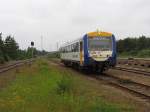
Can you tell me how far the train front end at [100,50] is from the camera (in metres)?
27.8

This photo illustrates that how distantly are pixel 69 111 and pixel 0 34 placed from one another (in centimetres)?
6583

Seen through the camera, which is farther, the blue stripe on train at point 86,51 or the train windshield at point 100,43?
the train windshield at point 100,43

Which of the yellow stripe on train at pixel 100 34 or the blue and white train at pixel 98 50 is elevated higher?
the yellow stripe on train at pixel 100 34

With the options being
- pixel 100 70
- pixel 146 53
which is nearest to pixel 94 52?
pixel 100 70

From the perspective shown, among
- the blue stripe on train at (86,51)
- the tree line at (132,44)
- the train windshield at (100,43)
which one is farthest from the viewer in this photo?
the tree line at (132,44)

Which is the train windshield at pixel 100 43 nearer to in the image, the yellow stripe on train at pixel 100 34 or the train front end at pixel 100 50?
the train front end at pixel 100 50

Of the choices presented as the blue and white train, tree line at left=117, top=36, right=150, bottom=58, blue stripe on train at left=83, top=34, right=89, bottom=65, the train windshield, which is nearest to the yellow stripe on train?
the blue and white train

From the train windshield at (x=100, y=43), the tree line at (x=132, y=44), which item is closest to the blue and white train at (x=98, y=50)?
the train windshield at (x=100, y=43)

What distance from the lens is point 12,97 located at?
13188 millimetres

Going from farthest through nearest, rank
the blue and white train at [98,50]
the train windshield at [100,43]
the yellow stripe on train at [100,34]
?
the yellow stripe on train at [100,34]
the train windshield at [100,43]
the blue and white train at [98,50]

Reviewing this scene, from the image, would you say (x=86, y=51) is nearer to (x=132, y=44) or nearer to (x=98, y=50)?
(x=98, y=50)

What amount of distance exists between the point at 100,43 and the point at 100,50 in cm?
68

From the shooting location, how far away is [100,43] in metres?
28.4

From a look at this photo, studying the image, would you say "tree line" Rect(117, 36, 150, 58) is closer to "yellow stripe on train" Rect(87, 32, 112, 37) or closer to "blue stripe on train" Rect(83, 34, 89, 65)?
"yellow stripe on train" Rect(87, 32, 112, 37)
